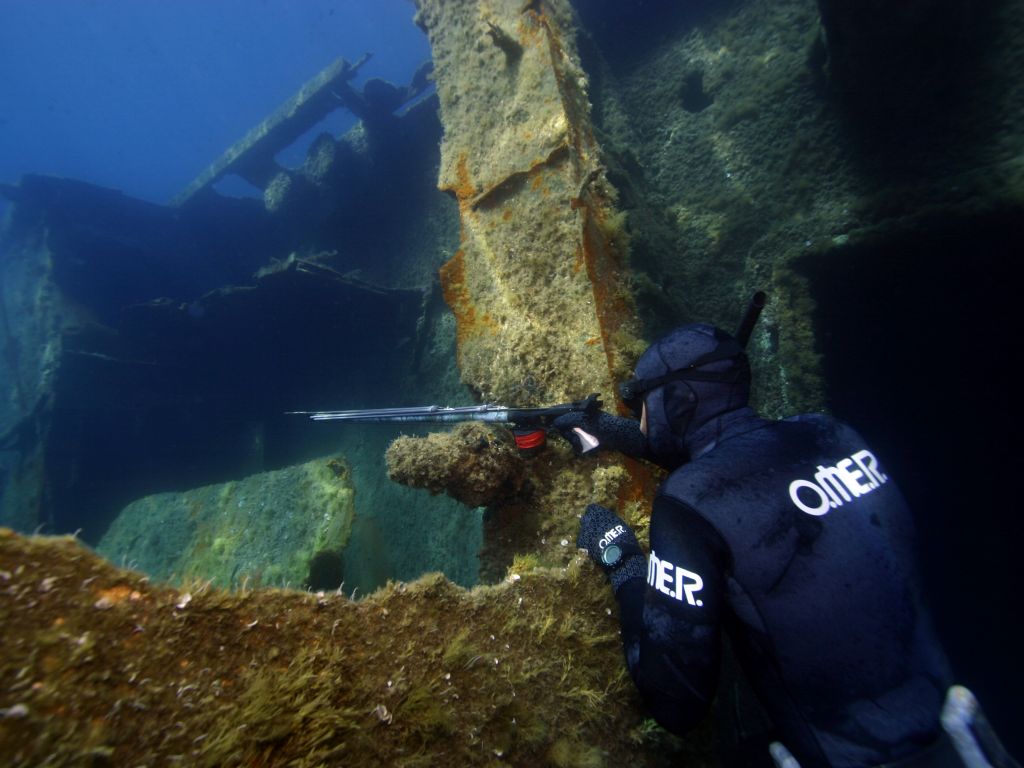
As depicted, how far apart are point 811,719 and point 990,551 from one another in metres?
4.85

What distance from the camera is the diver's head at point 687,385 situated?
2275 millimetres

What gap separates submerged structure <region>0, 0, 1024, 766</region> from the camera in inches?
52.7

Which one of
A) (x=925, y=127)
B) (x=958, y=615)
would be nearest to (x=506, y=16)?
(x=925, y=127)

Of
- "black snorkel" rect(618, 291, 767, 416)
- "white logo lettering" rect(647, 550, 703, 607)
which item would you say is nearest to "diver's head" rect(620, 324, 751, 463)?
"black snorkel" rect(618, 291, 767, 416)

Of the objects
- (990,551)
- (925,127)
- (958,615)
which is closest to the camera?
(925,127)

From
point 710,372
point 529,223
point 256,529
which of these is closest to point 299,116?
point 256,529

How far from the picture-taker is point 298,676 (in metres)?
1.38

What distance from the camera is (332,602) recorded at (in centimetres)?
170

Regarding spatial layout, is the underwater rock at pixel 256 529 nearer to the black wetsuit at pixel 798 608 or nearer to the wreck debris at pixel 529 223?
the wreck debris at pixel 529 223

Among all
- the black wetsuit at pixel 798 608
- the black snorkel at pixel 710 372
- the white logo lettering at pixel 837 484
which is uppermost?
the black snorkel at pixel 710 372

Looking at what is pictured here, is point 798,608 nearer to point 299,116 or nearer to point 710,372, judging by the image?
point 710,372

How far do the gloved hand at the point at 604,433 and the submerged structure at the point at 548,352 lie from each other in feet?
0.97

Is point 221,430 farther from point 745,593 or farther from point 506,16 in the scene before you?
point 745,593

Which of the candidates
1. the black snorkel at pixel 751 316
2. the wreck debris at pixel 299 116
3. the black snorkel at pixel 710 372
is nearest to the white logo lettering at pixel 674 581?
the black snorkel at pixel 710 372
